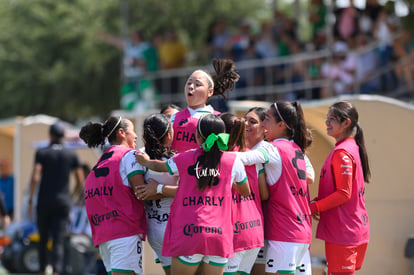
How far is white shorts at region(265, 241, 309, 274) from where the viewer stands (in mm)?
5934

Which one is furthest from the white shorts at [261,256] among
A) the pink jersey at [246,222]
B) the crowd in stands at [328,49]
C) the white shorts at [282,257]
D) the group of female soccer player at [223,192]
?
the crowd in stands at [328,49]

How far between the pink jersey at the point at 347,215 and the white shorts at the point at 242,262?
720 mm

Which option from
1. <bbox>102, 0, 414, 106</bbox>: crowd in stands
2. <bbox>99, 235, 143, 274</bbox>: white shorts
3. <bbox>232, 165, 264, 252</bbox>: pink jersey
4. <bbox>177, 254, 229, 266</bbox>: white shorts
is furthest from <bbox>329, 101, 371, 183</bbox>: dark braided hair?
<bbox>102, 0, 414, 106</bbox>: crowd in stands

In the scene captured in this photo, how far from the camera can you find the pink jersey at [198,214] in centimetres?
551

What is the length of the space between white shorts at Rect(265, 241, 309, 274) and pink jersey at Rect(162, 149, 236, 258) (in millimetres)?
484

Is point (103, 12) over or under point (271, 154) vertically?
over

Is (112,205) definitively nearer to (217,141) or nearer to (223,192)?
(223,192)

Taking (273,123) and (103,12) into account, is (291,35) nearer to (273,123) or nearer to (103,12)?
(273,123)

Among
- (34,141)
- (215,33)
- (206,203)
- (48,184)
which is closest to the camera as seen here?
(206,203)

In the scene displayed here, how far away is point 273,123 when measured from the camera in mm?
6238

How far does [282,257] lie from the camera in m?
5.95

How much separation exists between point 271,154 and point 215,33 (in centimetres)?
1258

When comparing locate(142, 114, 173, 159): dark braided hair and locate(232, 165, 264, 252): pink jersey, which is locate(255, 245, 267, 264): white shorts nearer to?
locate(232, 165, 264, 252): pink jersey

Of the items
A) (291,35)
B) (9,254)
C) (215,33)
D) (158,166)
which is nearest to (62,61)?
(215,33)
